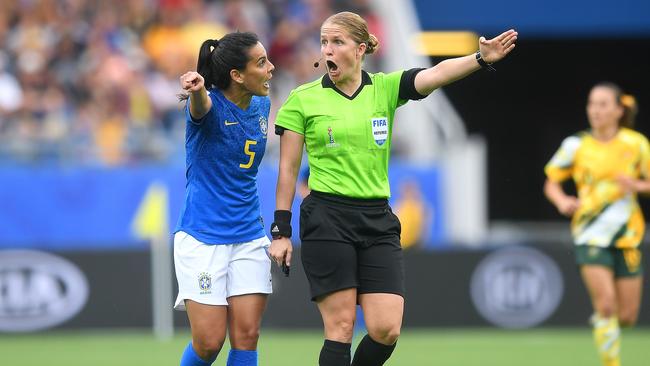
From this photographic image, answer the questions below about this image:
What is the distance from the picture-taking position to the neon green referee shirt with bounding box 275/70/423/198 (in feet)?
23.8

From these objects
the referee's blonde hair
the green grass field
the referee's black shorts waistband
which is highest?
the referee's blonde hair

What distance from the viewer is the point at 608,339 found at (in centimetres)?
990

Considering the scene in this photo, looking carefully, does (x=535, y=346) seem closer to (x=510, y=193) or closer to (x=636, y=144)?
(x=636, y=144)

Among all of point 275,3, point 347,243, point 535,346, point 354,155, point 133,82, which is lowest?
point 535,346

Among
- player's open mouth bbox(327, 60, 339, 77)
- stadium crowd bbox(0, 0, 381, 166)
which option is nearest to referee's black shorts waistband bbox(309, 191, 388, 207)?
player's open mouth bbox(327, 60, 339, 77)

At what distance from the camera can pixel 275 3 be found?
17531 millimetres

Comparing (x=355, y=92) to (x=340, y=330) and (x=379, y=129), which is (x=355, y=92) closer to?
(x=379, y=129)

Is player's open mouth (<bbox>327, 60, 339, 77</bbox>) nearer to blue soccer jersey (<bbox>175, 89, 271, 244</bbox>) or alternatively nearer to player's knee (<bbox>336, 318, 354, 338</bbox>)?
blue soccer jersey (<bbox>175, 89, 271, 244</bbox>)

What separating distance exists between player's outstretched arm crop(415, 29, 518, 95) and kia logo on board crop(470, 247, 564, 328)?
24.3ft

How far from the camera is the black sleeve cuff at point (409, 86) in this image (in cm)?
736

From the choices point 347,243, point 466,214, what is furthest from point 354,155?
point 466,214

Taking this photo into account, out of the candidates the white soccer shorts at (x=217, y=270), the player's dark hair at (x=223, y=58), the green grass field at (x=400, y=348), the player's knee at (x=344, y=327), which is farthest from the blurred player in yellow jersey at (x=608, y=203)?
the player's dark hair at (x=223, y=58)

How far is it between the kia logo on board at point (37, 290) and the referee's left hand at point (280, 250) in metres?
7.08

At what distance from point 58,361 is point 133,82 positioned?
18.3ft
